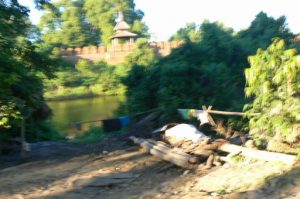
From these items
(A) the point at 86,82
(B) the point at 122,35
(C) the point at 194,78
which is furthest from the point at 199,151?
(B) the point at 122,35

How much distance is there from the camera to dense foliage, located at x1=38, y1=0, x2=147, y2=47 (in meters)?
55.0

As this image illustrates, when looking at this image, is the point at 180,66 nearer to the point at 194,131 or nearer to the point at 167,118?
the point at 167,118

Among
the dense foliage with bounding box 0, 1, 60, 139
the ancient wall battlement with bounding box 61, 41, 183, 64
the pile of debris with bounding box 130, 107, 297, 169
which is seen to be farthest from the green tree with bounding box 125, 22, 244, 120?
the ancient wall battlement with bounding box 61, 41, 183, 64

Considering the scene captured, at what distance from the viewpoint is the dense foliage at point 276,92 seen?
693cm

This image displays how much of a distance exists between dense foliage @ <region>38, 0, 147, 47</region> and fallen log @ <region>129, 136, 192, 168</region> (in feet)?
147

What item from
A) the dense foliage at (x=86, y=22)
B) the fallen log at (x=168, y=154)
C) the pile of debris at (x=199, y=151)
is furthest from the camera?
the dense foliage at (x=86, y=22)

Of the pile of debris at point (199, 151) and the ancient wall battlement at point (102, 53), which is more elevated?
the ancient wall battlement at point (102, 53)

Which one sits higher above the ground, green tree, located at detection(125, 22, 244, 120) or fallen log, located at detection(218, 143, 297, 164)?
green tree, located at detection(125, 22, 244, 120)

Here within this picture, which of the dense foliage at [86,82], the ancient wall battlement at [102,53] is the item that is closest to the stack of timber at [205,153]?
the dense foliage at [86,82]

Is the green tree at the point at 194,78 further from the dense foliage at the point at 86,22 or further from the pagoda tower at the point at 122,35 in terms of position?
the dense foliage at the point at 86,22

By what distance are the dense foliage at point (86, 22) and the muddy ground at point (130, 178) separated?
44.7 meters

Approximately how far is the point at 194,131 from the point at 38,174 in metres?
3.72

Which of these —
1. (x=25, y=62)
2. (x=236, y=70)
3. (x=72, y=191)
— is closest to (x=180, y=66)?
(x=236, y=70)

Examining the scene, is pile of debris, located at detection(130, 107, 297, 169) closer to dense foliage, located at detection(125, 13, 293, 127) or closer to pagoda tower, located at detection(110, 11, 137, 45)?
dense foliage, located at detection(125, 13, 293, 127)
